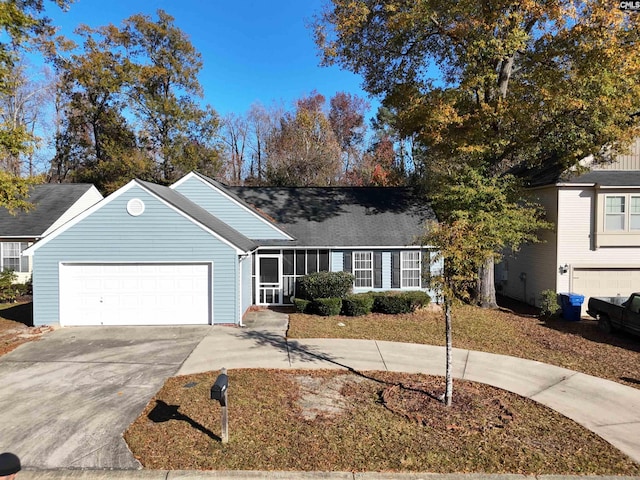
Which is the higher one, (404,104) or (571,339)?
(404,104)

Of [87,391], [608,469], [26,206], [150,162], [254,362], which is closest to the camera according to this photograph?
[608,469]

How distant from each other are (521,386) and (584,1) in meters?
12.9

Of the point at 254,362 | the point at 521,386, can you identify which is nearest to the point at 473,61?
the point at 521,386

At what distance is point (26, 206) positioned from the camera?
1246 cm

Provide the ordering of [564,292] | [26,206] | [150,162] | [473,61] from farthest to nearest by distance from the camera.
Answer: [150,162], [564,292], [473,61], [26,206]

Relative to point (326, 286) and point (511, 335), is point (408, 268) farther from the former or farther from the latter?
point (511, 335)

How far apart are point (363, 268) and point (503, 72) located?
10120 mm

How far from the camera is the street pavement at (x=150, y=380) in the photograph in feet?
19.0

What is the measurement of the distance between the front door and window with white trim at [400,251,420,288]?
5418 mm

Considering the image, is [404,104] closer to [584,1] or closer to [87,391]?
[584,1]

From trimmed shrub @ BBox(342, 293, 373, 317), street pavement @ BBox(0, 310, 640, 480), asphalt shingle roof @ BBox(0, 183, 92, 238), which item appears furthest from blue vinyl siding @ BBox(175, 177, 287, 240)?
asphalt shingle roof @ BBox(0, 183, 92, 238)

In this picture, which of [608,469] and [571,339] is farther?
[571,339]

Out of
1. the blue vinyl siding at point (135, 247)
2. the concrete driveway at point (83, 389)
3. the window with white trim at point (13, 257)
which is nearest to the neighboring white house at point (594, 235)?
the blue vinyl siding at point (135, 247)

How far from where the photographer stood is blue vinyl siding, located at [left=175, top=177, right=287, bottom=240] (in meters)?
17.9
